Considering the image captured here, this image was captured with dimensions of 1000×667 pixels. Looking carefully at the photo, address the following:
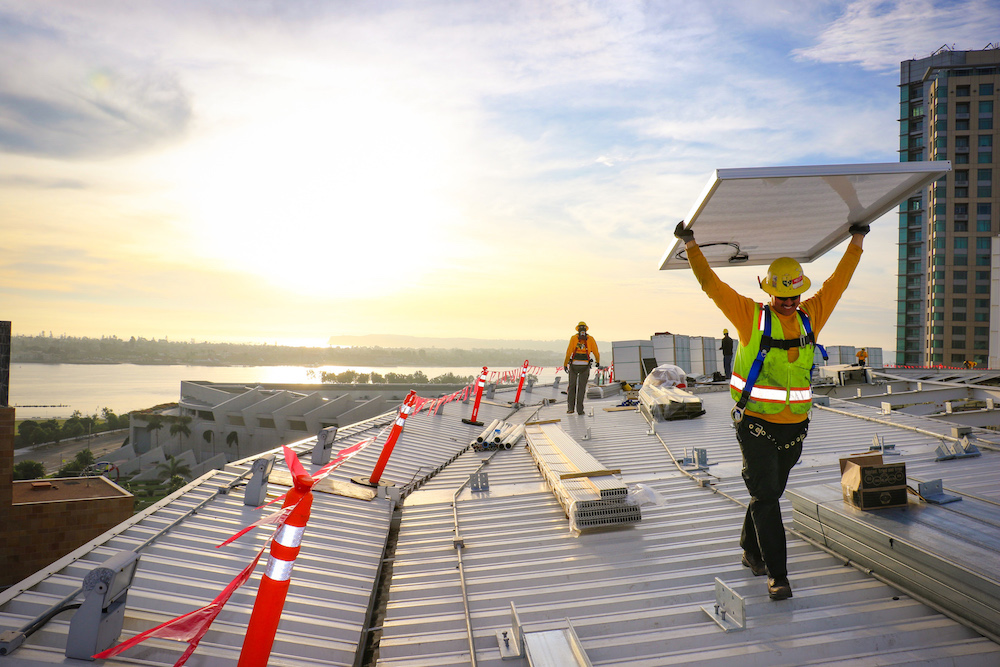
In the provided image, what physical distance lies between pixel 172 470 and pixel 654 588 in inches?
2279

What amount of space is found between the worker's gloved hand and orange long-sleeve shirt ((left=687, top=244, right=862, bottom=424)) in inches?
8.5

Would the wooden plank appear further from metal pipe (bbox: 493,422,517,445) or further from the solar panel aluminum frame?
metal pipe (bbox: 493,422,517,445)

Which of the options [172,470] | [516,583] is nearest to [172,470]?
[172,470]

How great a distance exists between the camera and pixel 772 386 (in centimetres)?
393

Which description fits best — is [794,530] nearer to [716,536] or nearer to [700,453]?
[716,536]

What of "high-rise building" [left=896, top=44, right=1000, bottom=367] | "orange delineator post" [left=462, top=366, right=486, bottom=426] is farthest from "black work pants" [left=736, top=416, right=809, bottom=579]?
"high-rise building" [left=896, top=44, right=1000, bottom=367]

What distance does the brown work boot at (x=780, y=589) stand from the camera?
388 centimetres

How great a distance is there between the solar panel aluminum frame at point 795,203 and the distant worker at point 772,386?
2.26 feet

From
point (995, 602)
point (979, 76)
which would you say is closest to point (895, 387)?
point (995, 602)

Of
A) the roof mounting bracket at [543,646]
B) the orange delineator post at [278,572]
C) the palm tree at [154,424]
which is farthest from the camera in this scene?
the palm tree at [154,424]

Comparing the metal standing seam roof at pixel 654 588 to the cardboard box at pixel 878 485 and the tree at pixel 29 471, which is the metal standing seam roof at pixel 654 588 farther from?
the tree at pixel 29 471

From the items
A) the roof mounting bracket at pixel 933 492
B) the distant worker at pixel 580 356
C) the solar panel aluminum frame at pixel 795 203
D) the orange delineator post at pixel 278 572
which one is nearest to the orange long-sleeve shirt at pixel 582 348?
the distant worker at pixel 580 356

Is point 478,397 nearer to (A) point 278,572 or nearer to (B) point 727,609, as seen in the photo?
(B) point 727,609

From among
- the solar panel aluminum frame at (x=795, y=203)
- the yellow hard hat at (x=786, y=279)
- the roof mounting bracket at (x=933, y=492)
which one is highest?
the solar panel aluminum frame at (x=795, y=203)
